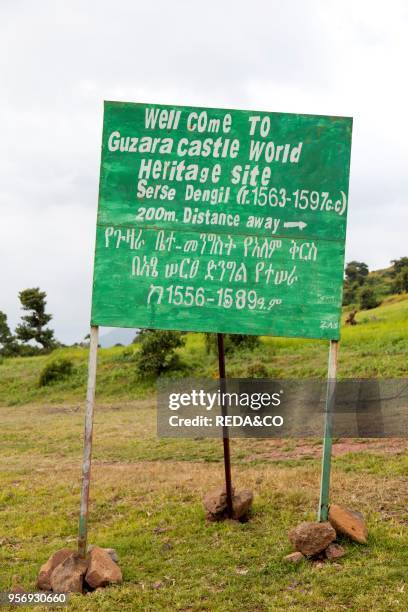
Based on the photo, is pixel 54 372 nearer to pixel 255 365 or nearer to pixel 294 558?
pixel 255 365

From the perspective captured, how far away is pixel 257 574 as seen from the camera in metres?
6.80

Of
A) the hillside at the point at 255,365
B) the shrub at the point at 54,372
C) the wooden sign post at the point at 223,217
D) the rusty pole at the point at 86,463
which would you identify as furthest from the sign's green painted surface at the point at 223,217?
the shrub at the point at 54,372

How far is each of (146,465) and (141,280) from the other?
6.69 metres

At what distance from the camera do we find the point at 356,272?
81.6 meters

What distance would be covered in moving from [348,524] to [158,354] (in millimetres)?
18024

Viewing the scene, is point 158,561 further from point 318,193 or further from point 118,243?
point 318,193

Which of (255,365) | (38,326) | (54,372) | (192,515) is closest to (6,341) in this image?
(38,326)

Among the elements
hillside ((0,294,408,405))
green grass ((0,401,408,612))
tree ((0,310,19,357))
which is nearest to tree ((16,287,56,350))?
tree ((0,310,19,357))

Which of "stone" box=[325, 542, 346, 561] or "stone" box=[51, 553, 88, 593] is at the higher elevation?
"stone" box=[325, 542, 346, 561]

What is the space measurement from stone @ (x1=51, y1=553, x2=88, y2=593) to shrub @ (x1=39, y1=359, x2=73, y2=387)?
21.1 metres

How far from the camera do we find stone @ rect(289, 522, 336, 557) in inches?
275

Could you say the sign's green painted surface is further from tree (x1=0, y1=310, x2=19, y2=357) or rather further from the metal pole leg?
tree (x1=0, y1=310, x2=19, y2=357)

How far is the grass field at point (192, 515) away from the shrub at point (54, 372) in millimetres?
7749

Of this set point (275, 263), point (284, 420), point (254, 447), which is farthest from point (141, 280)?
point (284, 420)
